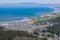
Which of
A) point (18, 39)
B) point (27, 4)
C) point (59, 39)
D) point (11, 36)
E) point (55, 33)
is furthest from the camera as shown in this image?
point (27, 4)

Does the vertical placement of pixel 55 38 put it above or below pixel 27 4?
below

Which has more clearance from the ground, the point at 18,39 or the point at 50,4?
the point at 50,4

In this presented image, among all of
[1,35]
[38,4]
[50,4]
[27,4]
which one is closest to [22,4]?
[27,4]

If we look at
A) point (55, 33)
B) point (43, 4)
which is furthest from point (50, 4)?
point (55, 33)

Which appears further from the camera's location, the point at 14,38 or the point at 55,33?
the point at 55,33

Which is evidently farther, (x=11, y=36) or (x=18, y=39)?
(x=11, y=36)

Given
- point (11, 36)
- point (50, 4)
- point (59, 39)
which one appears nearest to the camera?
point (11, 36)

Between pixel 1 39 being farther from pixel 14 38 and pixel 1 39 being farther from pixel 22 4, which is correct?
pixel 22 4

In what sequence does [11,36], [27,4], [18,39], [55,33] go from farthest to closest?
[27,4], [55,33], [11,36], [18,39]

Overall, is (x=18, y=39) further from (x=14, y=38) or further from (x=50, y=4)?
(x=50, y=4)
